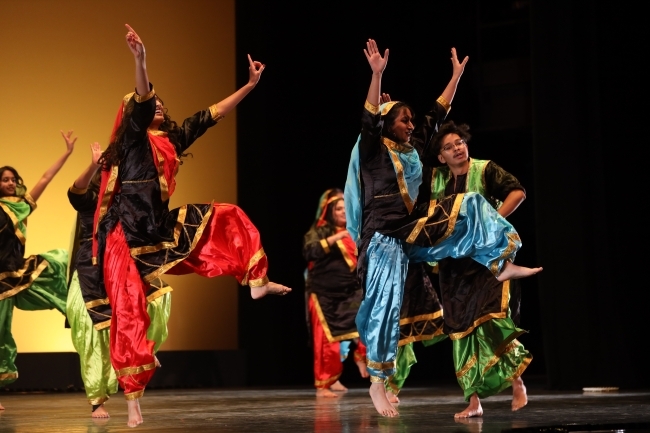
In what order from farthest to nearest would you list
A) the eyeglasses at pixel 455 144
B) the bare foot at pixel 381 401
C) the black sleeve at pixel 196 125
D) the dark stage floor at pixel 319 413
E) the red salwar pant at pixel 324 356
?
the red salwar pant at pixel 324 356
the eyeglasses at pixel 455 144
the black sleeve at pixel 196 125
the bare foot at pixel 381 401
the dark stage floor at pixel 319 413

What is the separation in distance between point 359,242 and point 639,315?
2.42 m

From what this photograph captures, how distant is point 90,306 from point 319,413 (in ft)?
3.97

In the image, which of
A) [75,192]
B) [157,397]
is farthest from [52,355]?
[75,192]

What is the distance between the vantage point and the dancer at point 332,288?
21.1 ft

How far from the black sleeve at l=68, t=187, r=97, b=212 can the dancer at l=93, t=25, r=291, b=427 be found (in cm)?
83

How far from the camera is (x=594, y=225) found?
575 cm

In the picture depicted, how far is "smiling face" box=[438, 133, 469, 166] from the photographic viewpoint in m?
4.17

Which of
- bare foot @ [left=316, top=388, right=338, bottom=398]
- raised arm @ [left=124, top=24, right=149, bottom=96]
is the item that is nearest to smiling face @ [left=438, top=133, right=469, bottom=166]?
raised arm @ [left=124, top=24, right=149, bottom=96]

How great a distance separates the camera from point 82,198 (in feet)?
15.4

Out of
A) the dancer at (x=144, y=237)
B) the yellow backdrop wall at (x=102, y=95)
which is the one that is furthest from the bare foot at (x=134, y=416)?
the yellow backdrop wall at (x=102, y=95)

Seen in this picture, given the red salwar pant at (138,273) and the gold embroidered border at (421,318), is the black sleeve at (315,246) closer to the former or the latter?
the gold embroidered border at (421,318)

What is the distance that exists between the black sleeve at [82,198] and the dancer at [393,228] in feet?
4.49

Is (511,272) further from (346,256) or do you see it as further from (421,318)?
(346,256)

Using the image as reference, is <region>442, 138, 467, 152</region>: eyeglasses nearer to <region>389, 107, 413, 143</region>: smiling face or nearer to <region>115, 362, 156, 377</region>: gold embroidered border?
<region>389, 107, 413, 143</region>: smiling face
